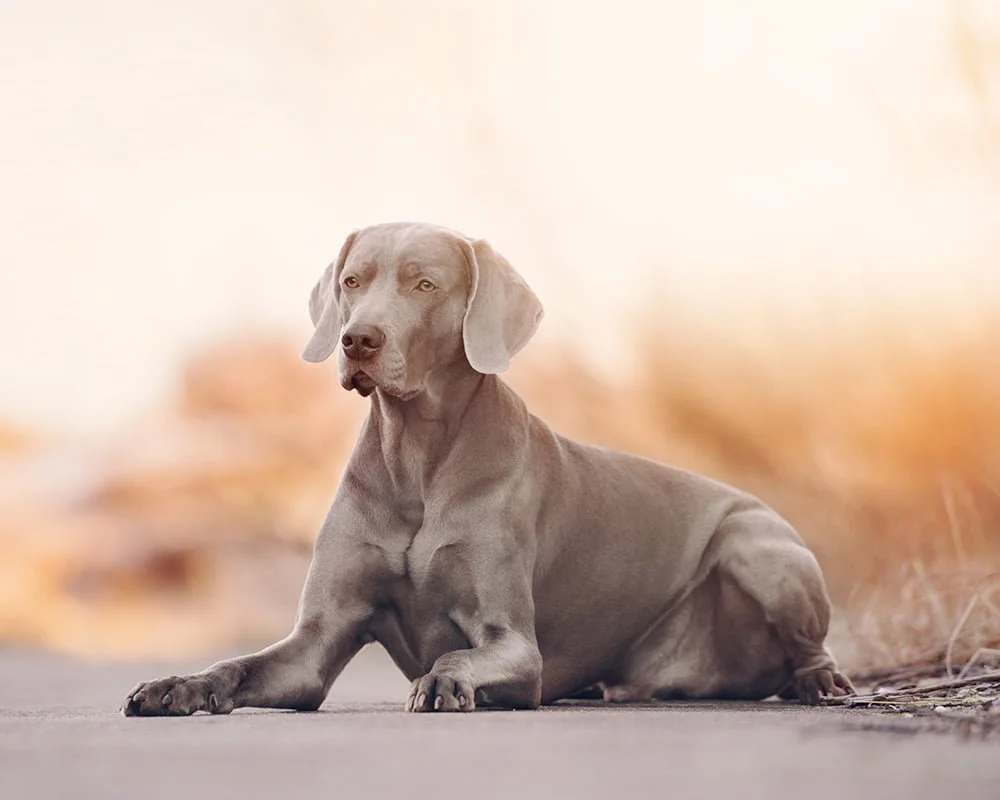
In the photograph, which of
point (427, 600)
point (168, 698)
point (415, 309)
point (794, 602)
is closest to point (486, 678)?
point (427, 600)

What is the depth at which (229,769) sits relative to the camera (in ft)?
6.88

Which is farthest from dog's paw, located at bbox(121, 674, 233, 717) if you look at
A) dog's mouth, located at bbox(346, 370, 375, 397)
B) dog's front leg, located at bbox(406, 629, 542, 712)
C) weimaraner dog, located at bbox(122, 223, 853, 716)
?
dog's mouth, located at bbox(346, 370, 375, 397)

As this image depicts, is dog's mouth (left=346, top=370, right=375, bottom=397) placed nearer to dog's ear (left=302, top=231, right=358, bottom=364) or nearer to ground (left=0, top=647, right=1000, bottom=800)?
dog's ear (left=302, top=231, right=358, bottom=364)

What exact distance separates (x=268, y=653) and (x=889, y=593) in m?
3.64

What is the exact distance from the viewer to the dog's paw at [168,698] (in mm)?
3119

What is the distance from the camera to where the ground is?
190 cm

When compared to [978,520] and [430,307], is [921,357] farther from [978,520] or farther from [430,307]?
[430,307]

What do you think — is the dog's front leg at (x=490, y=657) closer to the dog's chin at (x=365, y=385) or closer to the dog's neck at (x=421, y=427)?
the dog's neck at (x=421, y=427)

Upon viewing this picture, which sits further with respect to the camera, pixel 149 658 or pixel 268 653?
pixel 149 658

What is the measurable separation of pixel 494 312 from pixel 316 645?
3.15 feet

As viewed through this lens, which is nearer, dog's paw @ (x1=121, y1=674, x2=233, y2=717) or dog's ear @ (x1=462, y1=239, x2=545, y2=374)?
dog's paw @ (x1=121, y1=674, x2=233, y2=717)

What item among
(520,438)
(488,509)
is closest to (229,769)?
(488,509)

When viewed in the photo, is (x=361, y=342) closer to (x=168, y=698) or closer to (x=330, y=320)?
(x=330, y=320)

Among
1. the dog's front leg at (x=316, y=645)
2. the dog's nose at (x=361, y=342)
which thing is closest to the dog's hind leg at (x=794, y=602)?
the dog's front leg at (x=316, y=645)
